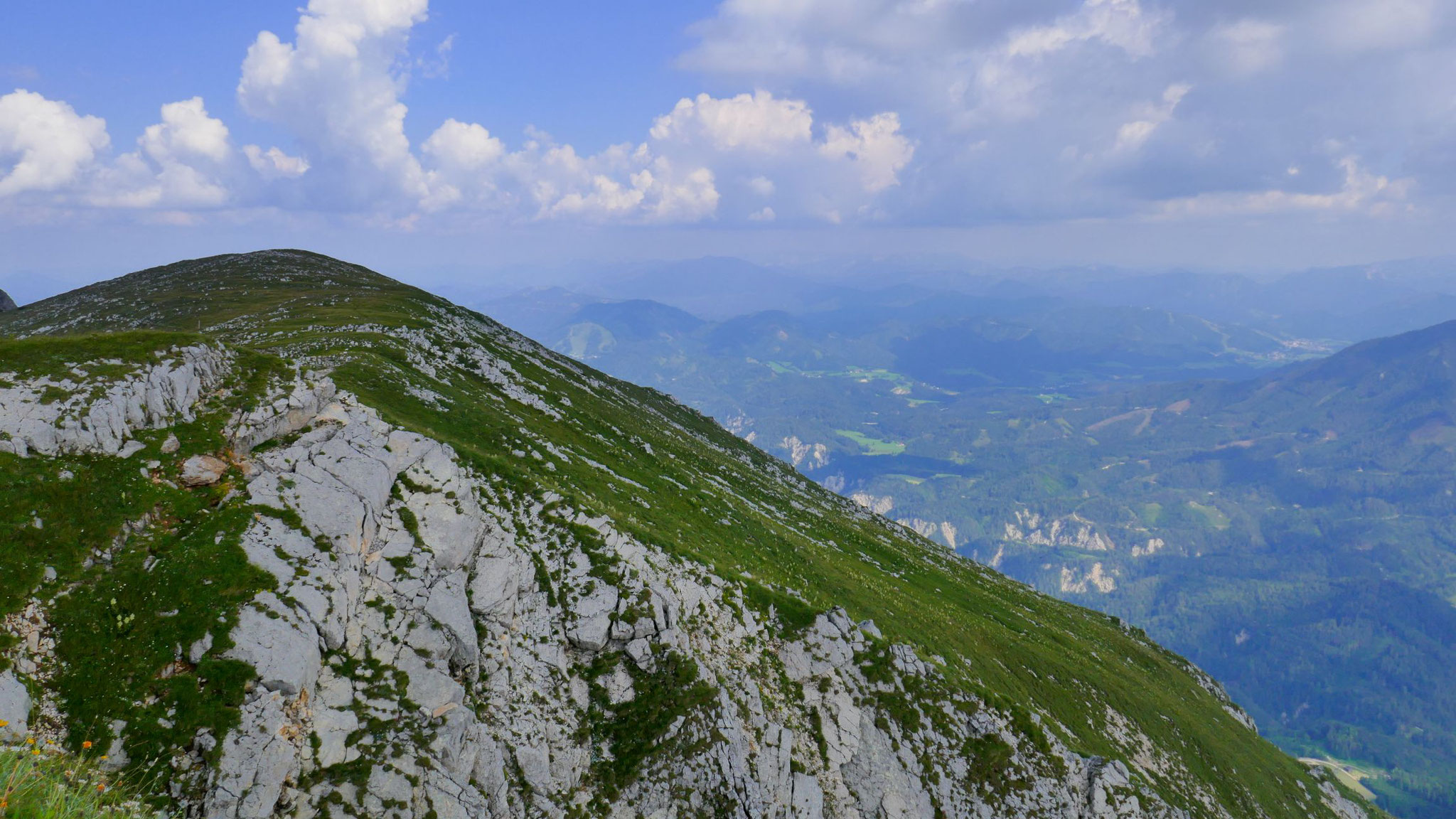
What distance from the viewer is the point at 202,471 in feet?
93.5

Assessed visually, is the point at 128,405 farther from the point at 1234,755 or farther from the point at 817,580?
the point at 1234,755

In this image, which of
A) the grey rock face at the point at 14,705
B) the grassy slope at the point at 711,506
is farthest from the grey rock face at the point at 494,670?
the grey rock face at the point at 14,705

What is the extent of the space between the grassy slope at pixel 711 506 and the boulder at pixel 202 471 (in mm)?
10000

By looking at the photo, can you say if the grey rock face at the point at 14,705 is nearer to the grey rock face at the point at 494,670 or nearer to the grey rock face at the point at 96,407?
the grey rock face at the point at 494,670

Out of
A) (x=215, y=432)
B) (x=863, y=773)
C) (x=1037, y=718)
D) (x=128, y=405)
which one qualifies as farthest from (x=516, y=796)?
(x=1037, y=718)

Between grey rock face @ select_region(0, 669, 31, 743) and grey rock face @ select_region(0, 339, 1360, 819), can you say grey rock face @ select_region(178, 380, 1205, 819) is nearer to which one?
grey rock face @ select_region(0, 339, 1360, 819)

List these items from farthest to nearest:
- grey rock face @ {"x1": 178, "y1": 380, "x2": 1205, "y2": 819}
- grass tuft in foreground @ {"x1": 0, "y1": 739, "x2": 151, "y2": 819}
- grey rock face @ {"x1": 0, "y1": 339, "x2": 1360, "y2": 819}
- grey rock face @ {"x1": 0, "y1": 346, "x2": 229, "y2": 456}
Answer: grey rock face @ {"x1": 0, "y1": 346, "x2": 229, "y2": 456} < grey rock face @ {"x1": 178, "y1": 380, "x2": 1205, "y2": 819} < grey rock face @ {"x1": 0, "y1": 339, "x2": 1360, "y2": 819} < grass tuft in foreground @ {"x1": 0, "y1": 739, "x2": 151, "y2": 819}

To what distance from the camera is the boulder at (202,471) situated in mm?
27938

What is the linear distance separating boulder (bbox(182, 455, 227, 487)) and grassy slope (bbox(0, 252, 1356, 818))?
10000 millimetres

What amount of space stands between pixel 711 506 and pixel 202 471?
38.8 meters

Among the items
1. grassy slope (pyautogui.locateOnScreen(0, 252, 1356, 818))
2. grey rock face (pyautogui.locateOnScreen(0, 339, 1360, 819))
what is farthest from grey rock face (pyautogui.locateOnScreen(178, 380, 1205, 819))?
grassy slope (pyautogui.locateOnScreen(0, 252, 1356, 818))

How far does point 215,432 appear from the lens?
30406 mm

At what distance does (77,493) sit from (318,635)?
35.5ft

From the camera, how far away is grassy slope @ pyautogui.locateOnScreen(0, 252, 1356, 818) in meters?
47.7
